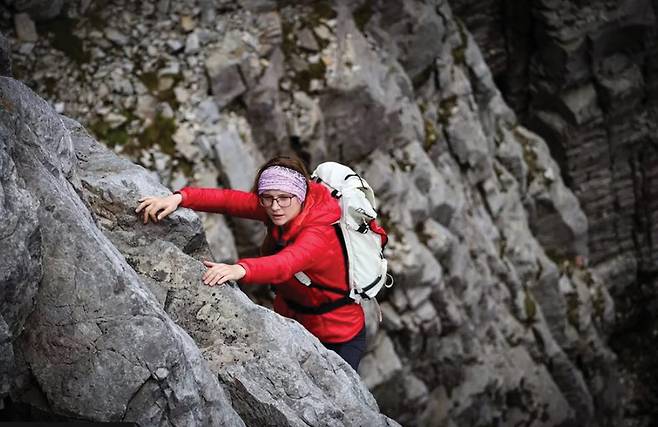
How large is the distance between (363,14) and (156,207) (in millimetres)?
15638

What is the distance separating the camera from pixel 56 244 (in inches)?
223

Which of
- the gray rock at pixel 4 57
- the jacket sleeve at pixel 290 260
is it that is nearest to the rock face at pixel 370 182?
the jacket sleeve at pixel 290 260

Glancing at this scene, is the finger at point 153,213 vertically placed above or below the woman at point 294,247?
above

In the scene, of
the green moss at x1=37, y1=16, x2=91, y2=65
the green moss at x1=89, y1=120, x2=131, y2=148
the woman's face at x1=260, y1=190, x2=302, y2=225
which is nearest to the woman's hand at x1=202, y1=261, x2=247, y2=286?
the woman's face at x1=260, y1=190, x2=302, y2=225

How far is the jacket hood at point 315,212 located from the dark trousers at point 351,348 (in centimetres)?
182

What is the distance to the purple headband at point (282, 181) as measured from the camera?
7.70 m

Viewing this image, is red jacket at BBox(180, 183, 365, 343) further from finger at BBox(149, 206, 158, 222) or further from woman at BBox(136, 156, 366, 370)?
finger at BBox(149, 206, 158, 222)

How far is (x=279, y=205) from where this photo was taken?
7.76 metres

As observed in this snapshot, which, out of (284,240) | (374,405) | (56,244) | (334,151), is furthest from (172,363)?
(334,151)

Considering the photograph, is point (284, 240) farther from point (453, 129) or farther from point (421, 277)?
point (453, 129)

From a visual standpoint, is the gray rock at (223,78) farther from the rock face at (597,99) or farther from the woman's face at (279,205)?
the rock face at (597,99)

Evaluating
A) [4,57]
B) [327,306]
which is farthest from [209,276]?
[4,57]

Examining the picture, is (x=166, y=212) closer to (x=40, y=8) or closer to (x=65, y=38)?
(x=65, y=38)

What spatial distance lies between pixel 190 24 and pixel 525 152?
17.3 meters
